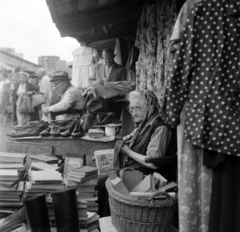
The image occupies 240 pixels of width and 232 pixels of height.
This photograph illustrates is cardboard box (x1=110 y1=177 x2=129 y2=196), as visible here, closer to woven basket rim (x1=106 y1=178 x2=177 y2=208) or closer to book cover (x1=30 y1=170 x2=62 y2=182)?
woven basket rim (x1=106 y1=178 x2=177 y2=208)

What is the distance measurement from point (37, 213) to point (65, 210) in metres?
0.19

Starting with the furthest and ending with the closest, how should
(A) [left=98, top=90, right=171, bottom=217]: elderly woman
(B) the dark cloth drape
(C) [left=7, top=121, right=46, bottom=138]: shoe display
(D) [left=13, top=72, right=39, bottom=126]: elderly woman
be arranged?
1. (D) [left=13, top=72, right=39, bottom=126]: elderly woman
2. (C) [left=7, top=121, right=46, bottom=138]: shoe display
3. (A) [left=98, top=90, right=171, bottom=217]: elderly woman
4. (B) the dark cloth drape

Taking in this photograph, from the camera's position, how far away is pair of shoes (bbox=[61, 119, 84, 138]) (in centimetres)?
436

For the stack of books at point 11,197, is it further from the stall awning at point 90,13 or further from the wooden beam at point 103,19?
the wooden beam at point 103,19

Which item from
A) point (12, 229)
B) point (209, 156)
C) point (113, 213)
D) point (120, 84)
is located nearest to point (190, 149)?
point (209, 156)

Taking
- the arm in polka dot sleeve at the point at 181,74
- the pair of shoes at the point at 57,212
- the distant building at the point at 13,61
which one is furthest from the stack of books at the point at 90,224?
the distant building at the point at 13,61

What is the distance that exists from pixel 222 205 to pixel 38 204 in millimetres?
1207

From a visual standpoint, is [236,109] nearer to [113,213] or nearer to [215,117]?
[215,117]

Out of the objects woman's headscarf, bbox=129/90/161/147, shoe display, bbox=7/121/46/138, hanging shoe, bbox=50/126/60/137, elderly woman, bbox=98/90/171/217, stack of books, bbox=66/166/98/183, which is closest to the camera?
stack of books, bbox=66/166/98/183

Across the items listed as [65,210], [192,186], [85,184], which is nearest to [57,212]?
[65,210]

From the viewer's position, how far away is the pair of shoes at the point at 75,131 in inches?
171

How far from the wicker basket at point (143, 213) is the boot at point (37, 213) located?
0.54 metres

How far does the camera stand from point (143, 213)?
230 centimetres

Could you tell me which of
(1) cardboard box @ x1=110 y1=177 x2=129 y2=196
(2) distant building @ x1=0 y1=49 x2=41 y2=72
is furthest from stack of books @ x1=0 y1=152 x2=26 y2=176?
(2) distant building @ x1=0 y1=49 x2=41 y2=72
